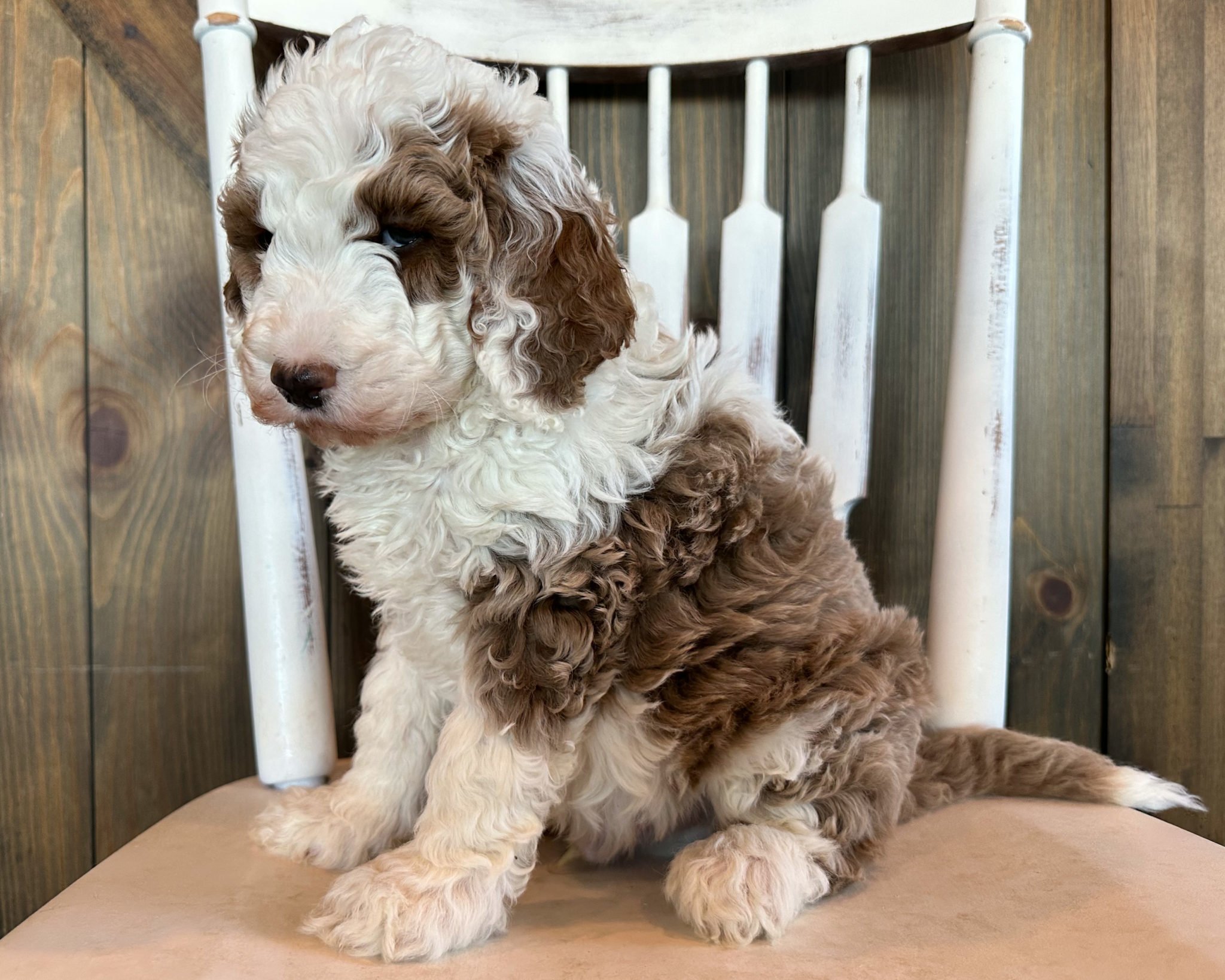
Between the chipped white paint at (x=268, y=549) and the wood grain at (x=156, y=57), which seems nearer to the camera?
the chipped white paint at (x=268, y=549)

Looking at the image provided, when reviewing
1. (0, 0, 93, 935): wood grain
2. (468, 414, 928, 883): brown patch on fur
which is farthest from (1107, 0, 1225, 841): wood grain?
(0, 0, 93, 935): wood grain

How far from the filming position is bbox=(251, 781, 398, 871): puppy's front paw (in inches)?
42.3

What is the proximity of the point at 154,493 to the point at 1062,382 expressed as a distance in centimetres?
147

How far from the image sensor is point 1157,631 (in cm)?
155

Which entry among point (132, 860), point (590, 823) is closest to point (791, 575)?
point (590, 823)

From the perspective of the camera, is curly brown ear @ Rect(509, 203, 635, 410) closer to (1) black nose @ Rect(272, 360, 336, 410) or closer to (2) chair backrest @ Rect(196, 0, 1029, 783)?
(1) black nose @ Rect(272, 360, 336, 410)

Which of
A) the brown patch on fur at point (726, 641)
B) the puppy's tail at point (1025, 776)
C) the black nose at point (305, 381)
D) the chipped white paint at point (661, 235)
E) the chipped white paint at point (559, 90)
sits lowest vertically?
the puppy's tail at point (1025, 776)

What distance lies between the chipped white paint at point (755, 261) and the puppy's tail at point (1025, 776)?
0.53 metres

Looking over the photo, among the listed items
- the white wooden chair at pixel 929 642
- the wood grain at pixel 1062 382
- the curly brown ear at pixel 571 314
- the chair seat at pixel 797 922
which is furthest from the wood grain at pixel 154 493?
the wood grain at pixel 1062 382

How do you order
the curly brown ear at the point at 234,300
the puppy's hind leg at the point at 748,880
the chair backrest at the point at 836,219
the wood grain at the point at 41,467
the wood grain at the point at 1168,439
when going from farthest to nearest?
the wood grain at the point at 1168,439
the wood grain at the point at 41,467
the chair backrest at the point at 836,219
the curly brown ear at the point at 234,300
the puppy's hind leg at the point at 748,880

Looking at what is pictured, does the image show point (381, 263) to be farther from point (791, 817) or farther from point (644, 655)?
point (791, 817)

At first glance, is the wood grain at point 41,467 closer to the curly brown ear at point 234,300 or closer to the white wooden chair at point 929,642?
the white wooden chair at point 929,642

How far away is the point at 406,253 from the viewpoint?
878mm

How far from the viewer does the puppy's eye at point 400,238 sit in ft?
2.88
